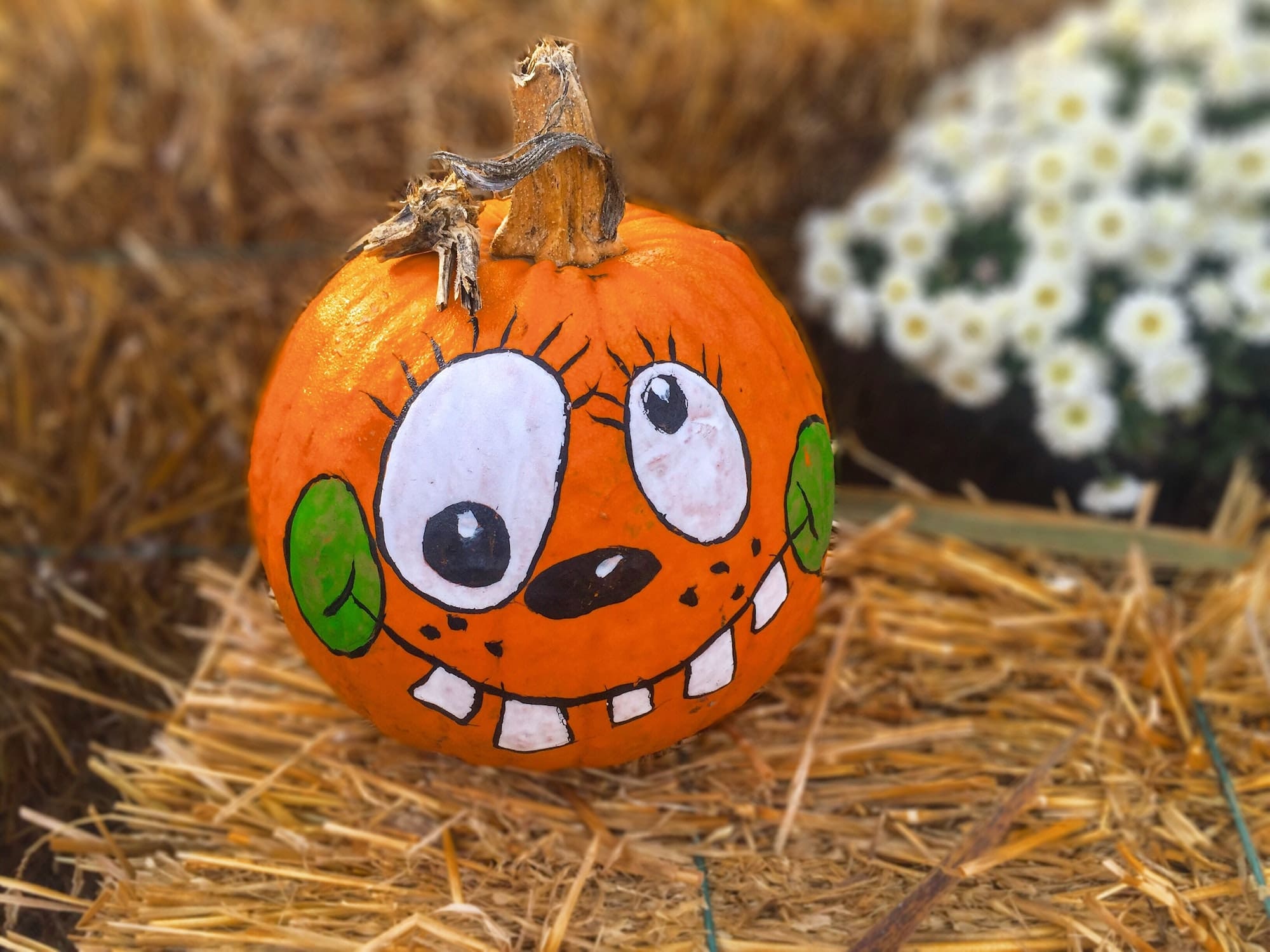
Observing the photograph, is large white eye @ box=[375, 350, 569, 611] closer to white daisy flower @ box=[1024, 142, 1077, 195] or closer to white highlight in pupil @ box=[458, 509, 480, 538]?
white highlight in pupil @ box=[458, 509, 480, 538]

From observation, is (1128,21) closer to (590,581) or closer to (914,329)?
(914,329)

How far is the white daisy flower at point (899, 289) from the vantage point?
8.08 ft

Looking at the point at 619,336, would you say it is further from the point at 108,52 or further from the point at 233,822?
the point at 108,52

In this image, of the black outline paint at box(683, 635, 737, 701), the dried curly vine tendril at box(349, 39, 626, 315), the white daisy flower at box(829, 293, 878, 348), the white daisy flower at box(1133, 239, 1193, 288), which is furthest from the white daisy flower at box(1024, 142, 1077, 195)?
the black outline paint at box(683, 635, 737, 701)

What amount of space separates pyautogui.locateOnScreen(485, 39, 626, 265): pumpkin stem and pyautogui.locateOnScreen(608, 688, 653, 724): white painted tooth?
1.83 feet

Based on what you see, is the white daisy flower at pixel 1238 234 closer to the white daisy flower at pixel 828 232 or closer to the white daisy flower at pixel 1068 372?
the white daisy flower at pixel 1068 372

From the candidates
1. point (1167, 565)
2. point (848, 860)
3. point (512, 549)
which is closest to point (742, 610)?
point (512, 549)

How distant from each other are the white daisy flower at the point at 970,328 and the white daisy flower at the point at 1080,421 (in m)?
0.16

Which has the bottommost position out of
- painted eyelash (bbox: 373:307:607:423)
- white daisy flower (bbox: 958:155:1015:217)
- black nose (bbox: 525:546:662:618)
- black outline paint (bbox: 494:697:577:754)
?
black outline paint (bbox: 494:697:577:754)

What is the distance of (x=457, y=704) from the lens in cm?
143

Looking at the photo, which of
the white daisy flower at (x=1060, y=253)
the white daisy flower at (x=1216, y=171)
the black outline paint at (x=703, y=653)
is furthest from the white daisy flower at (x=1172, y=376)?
the black outline paint at (x=703, y=653)

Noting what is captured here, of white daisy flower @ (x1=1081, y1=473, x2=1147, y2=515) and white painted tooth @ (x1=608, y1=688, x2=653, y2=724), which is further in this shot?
white daisy flower @ (x1=1081, y1=473, x2=1147, y2=515)

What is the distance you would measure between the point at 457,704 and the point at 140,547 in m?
1.15

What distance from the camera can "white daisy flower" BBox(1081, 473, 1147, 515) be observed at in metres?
2.33
